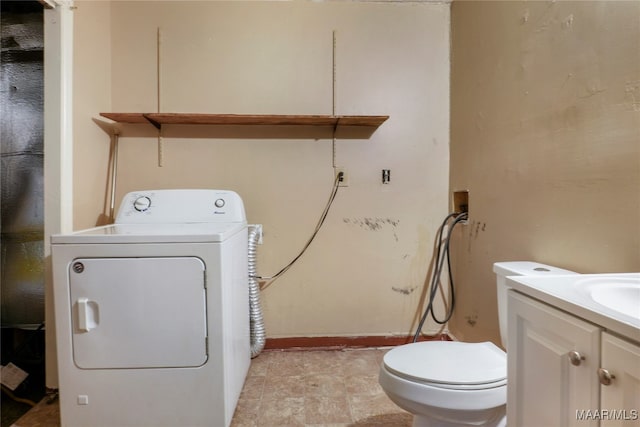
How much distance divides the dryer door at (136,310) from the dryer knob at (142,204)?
0.55 meters

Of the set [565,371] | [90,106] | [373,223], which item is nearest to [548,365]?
[565,371]

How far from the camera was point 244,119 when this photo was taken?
1.88 metres

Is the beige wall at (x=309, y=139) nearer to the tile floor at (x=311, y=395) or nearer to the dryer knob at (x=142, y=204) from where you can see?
the tile floor at (x=311, y=395)

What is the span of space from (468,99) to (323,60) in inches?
37.6

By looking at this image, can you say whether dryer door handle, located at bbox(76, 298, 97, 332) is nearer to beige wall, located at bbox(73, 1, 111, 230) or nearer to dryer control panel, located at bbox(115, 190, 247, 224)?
dryer control panel, located at bbox(115, 190, 247, 224)

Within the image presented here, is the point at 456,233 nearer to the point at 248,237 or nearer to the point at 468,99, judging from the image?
the point at 468,99

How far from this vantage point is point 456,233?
1986 mm

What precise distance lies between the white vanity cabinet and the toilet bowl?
0.13 m

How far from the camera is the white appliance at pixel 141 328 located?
3.80 ft

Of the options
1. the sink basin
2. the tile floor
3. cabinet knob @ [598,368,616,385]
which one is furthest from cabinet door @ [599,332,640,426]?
the tile floor

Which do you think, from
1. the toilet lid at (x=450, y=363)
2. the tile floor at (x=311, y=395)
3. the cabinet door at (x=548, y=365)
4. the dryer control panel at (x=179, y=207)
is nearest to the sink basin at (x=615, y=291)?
the cabinet door at (x=548, y=365)

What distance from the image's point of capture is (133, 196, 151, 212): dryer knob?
5.47 feet

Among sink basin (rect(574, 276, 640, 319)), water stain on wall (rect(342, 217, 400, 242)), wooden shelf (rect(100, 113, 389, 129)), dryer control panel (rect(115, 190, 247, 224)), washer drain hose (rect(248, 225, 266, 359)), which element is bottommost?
washer drain hose (rect(248, 225, 266, 359))

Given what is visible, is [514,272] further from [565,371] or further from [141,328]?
[141,328]
